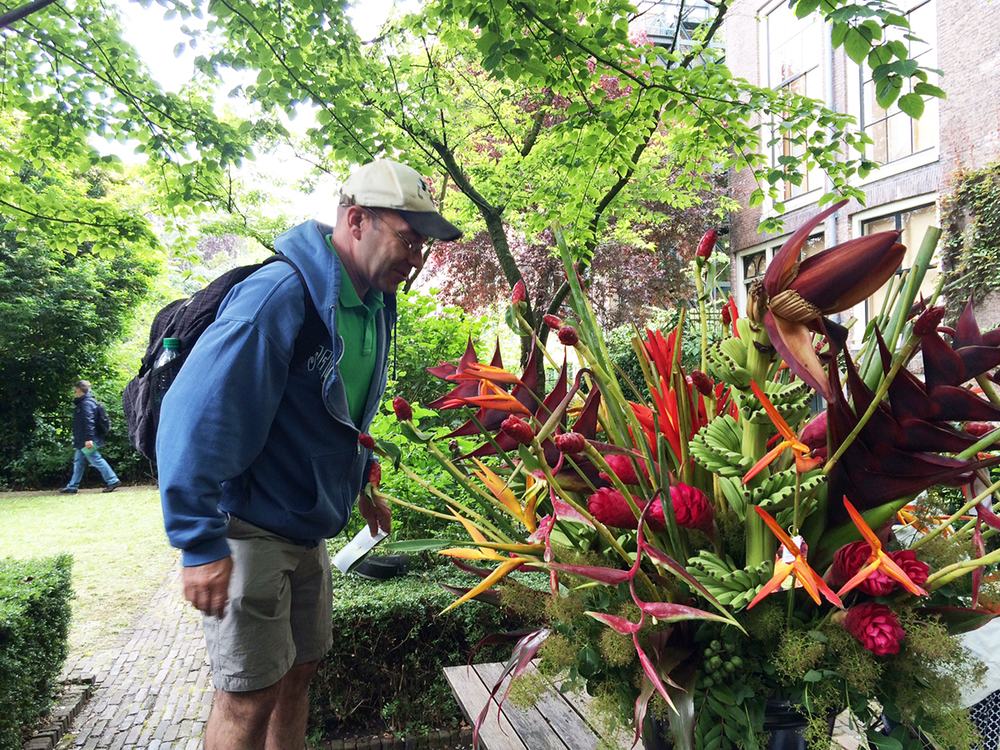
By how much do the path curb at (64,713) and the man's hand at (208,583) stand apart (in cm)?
250

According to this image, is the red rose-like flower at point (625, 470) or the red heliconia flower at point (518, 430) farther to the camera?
the red rose-like flower at point (625, 470)

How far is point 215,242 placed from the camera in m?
48.4

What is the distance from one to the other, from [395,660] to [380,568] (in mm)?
514

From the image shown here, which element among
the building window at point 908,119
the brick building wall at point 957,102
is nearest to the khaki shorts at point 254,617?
the brick building wall at point 957,102

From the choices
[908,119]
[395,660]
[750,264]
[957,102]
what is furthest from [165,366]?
[750,264]

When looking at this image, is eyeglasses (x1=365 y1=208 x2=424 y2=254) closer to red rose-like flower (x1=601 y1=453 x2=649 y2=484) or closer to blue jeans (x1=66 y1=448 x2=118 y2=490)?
red rose-like flower (x1=601 y1=453 x2=649 y2=484)

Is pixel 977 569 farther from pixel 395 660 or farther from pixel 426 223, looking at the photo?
pixel 395 660

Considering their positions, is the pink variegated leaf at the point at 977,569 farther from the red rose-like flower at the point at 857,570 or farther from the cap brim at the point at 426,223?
the cap brim at the point at 426,223

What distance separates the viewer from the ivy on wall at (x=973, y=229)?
329 inches

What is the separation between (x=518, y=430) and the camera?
2.28 ft

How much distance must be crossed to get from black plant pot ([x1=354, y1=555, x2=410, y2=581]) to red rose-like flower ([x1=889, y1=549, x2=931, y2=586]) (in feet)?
10.00

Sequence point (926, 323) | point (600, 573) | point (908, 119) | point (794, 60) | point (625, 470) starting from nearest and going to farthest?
point (926, 323) → point (600, 573) → point (625, 470) → point (908, 119) → point (794, 60)

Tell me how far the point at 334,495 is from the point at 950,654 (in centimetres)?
147

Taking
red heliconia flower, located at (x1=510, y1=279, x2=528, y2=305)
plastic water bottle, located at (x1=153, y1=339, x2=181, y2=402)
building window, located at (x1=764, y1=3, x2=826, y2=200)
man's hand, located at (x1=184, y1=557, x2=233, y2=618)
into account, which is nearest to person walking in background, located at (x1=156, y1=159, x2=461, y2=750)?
man's hand, located at (x1=184, y1=557, x2=233, y2=618)
